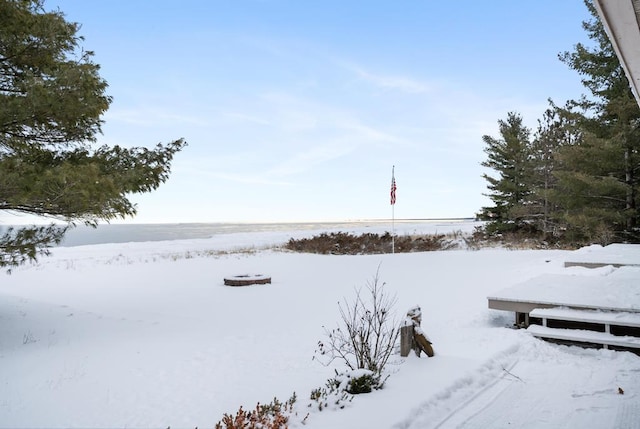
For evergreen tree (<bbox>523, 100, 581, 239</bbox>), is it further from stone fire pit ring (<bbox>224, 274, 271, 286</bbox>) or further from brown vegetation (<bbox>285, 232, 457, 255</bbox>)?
stone fire pit ring (<bbox>224, 274, 271, 286</bbox>)

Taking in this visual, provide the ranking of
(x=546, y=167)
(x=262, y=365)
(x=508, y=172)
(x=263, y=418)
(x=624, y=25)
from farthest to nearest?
(x=508, y=172) → (x=546, y=167) → (x=262, y=365) → (x=263, y=418) → (x=624, y=25)

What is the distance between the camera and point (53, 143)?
638 centimetres

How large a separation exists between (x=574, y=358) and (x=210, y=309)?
5945 millimetres

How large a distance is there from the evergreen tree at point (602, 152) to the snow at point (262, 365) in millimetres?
8368

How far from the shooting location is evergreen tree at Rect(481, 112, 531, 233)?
2467 cm

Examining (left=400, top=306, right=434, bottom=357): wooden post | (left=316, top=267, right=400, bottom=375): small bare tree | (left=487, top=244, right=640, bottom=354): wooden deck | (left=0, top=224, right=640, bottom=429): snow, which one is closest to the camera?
(left=0, top=224, right=640, bottom=429): snow

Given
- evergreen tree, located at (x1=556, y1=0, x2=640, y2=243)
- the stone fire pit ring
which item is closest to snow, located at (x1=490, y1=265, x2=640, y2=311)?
the stone fire pit ring

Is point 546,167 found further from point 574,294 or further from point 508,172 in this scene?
point 574,294

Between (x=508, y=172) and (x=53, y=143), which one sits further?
(x=508, y=172)

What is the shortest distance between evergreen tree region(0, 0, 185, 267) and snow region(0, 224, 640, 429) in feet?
5.86

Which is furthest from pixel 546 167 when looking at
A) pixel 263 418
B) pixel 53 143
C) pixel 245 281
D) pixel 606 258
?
pixel 263 418

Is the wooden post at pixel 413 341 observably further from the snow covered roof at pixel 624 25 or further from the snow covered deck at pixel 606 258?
the snow covered deck at pixel 606 258

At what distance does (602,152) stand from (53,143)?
1742 cm

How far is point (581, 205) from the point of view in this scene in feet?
58.4
